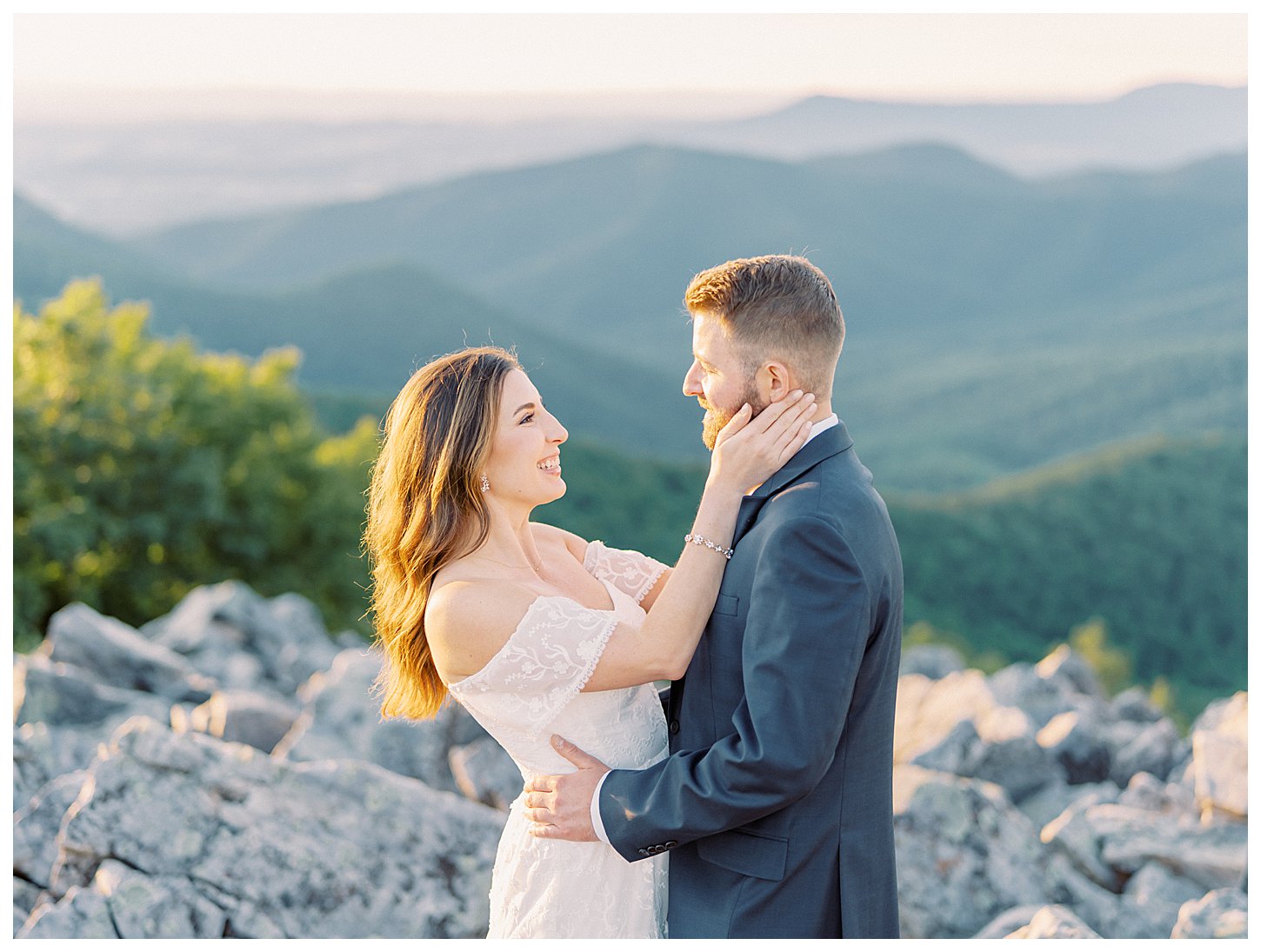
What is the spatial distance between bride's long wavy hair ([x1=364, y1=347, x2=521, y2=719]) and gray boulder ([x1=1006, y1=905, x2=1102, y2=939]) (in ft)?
8.87

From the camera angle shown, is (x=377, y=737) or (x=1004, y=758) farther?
(x=1004, y=758)

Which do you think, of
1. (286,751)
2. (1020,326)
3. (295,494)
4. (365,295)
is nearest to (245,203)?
(365,295)

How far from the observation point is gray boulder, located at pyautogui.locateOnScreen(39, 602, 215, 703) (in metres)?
9.04

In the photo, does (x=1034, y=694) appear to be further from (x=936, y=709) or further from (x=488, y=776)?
(x=488, y=776)

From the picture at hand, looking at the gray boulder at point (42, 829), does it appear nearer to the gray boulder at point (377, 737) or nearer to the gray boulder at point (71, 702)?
the gray boulder at point (71, 702)

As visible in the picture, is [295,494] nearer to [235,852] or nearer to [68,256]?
[235,852]

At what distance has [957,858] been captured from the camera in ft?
19.2

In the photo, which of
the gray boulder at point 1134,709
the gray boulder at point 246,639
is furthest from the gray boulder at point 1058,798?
the gray boulder at point 246,639

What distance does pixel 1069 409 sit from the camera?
196 feet

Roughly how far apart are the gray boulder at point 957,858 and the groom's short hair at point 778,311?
11.0 ft

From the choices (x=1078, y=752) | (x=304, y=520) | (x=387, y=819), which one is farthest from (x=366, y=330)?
(x=387, y=819)

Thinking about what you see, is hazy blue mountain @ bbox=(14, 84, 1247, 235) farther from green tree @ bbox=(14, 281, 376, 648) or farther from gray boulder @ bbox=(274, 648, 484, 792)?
gray boulder @ bbox=(274, 648, 484, 792)

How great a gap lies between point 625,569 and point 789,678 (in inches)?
45.8

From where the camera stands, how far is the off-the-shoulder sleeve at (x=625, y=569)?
3898 millimetres
